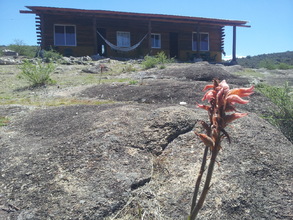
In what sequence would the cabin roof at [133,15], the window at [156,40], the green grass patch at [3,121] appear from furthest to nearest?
the window at [156,40], the cabin roof at [133,15], the green grass patch at [3,121]

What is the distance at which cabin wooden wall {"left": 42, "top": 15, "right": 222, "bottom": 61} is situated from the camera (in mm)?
17750

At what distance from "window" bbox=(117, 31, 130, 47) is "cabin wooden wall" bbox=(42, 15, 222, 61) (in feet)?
0.75

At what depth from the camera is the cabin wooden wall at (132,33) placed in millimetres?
17750

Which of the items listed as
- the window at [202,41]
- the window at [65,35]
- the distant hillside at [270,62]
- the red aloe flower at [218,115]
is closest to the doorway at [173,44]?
the window at [202,41]

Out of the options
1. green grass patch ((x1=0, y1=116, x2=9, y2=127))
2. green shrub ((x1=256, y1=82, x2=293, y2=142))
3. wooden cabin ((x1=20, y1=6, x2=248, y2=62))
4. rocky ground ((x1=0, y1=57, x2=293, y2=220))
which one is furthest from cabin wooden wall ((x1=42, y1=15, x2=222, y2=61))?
rocky ground ((x1=0, y1=57, x2=293, y2=220))

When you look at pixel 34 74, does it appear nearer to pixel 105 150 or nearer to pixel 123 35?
pixel 105 150

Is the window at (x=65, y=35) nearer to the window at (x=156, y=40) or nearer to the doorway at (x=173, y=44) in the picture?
the window at (x=156, y=40)

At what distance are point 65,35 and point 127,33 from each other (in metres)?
3.90

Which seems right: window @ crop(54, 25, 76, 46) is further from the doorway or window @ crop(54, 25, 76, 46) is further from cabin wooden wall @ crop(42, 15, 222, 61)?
the doorway

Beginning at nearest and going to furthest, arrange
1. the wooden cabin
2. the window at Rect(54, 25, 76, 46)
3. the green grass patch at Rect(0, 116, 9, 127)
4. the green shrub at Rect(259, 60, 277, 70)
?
the green grass patch at Rect(0, 116, 9, 127)
the wooden cabin
the green shrub at Rect(259, 60, 277, 70)
the window at Rect(54, 25, 76, 46)

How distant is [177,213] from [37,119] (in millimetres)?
2230

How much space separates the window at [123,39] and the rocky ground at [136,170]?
16.8 m

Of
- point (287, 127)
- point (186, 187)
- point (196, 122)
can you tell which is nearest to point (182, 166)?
point (186, 187)

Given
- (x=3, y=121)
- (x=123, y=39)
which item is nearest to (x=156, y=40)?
(x=123, y=39)
